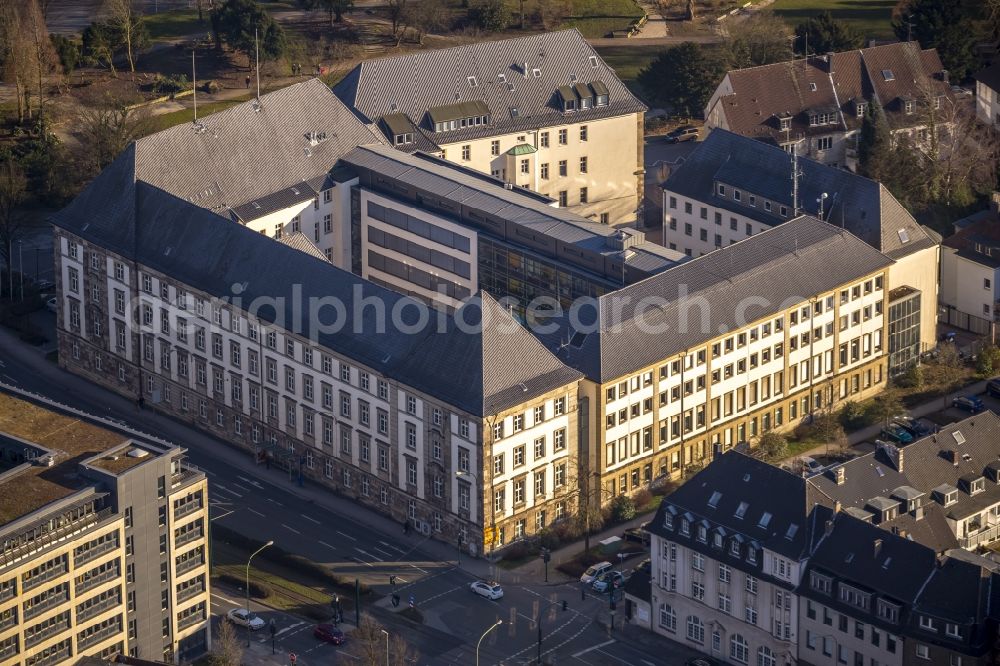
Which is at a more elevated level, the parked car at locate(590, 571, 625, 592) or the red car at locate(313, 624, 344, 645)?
the parked car at locate(590, 571, 625, 592)

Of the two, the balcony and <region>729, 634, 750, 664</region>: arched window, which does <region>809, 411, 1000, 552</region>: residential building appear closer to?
<region>729, 634, 750, 664</region>: arched window

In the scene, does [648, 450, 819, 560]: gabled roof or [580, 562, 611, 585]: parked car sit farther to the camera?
[580, 562, 611, 585]: parked car

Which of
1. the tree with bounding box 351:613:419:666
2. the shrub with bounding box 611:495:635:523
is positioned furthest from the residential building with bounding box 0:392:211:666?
the shrub with bounding box 611:495:635:523

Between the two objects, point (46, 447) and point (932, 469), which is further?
point (932, 469)

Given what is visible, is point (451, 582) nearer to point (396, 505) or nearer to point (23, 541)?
point (396, 505)

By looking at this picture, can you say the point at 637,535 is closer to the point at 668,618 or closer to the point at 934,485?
the point at 668,618

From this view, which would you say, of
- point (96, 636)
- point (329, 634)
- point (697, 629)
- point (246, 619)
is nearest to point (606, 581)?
point (697, 629)
